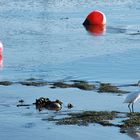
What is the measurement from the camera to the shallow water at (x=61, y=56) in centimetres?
1670

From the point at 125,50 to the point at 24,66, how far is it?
6.32 m

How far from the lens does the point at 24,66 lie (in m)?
25.5

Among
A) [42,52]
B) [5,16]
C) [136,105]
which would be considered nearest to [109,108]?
[136,105]

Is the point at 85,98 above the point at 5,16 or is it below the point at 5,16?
below

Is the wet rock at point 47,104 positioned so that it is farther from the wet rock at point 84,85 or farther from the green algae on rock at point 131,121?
the wet rock at point 84,85

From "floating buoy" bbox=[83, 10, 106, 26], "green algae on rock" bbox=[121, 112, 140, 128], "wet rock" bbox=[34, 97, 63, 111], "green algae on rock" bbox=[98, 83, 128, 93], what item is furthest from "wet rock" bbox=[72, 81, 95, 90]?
"floating buoy" bbox=[83, 10, 106, 26]

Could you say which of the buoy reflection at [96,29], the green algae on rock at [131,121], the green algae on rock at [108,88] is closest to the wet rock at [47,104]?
the green algae on rock at [131,121]

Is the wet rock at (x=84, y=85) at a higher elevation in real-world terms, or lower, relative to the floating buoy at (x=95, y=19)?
lower

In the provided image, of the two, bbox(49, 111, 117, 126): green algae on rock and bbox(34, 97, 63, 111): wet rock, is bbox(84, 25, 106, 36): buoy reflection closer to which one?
bbox(34, 97, 63, 111): wet rock

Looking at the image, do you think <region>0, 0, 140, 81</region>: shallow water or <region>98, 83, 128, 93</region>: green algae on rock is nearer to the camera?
<region>98, 83, 128, 93</region>: green algae on rock

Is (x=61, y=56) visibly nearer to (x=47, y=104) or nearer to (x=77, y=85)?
(x=77, y=85)

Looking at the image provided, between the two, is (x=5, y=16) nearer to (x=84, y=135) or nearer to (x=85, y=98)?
(x=85, y=98)

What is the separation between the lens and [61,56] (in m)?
28.2

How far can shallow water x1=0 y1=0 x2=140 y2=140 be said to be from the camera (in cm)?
1670
